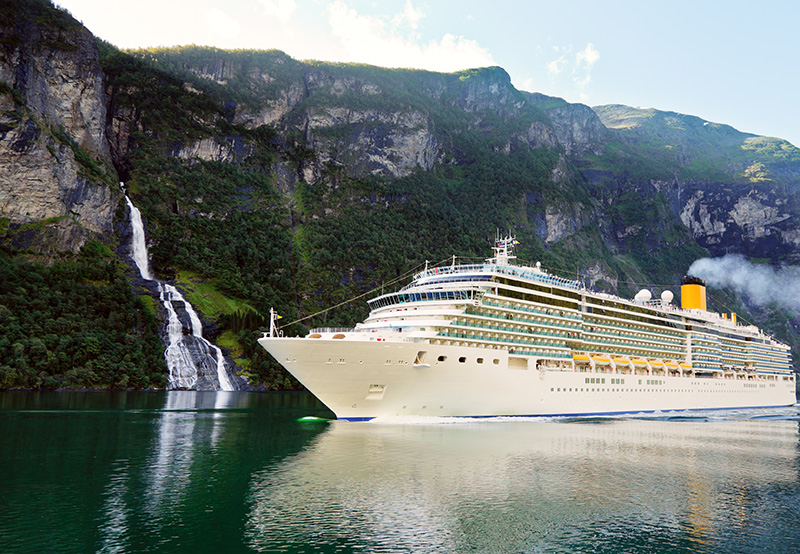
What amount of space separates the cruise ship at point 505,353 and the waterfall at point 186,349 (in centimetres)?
5599

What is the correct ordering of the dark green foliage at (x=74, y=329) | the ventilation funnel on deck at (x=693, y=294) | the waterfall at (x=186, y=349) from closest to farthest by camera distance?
the ventilation funnel on deck at (x=693, y=294) < the dark green foliage at (x=74, y=329) < the waterfall at (x=186, y=349)

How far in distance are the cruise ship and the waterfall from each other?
56.0m

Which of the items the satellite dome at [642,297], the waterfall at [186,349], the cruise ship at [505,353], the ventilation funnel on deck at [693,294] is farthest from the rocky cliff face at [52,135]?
the ventilation funnel on deck at [693,294]

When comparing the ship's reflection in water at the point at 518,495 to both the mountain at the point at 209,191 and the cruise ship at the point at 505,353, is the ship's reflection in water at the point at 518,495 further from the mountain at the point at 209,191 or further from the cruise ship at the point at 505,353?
the mountain at the point at 209,191

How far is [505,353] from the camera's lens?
147 feet

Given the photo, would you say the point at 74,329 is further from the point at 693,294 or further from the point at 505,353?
the point at 693,294

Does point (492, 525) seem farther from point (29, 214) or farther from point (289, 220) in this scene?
point (289, 220)

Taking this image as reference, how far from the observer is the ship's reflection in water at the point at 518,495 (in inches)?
682

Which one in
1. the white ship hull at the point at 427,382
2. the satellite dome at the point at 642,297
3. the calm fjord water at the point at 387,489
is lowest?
the calm fjord water at the point at 387,489

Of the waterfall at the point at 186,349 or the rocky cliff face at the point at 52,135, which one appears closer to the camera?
the waterfall at the point at 186,349

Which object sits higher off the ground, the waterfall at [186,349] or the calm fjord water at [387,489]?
the waterfall at [186,349]

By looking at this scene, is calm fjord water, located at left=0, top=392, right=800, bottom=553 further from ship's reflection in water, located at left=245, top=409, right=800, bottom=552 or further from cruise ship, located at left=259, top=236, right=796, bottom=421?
cruise ship, located at left=259, top=236, right=796, bottom=421

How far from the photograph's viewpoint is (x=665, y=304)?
7175 centimetres

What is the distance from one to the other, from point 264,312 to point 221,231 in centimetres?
3532
